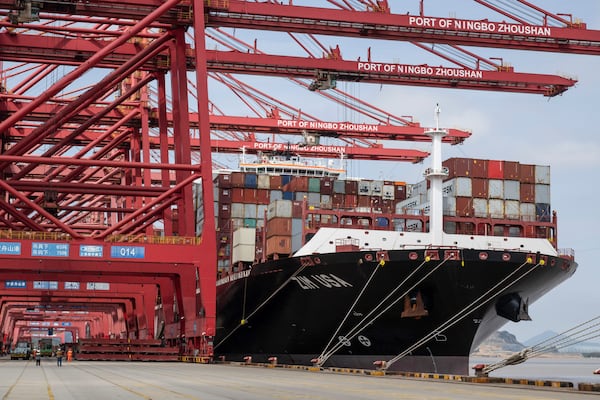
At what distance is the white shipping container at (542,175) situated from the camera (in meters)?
36.7

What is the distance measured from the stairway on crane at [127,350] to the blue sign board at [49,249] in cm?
818

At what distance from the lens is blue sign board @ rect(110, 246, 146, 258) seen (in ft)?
110

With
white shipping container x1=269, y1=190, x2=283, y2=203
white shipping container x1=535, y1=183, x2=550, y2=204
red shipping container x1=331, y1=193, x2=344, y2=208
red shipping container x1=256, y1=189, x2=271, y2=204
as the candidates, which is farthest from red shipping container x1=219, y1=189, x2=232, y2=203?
white shipping container x1=535, y1=183, x2=550, y2=204

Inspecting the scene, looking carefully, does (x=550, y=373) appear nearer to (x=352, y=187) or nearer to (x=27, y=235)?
(x=352, y=187)

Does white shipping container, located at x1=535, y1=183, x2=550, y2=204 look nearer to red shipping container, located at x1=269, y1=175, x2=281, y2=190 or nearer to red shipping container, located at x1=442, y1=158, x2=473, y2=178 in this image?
red shipping container, located at x1=442, y1=158, x2=473, y2=178

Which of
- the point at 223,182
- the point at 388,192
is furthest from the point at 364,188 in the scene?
the point at 223,182

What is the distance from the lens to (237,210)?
146 ft

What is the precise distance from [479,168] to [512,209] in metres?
2.10

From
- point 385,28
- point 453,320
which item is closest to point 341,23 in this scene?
point 385,28

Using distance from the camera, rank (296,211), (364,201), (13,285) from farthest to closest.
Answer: (13,285) → (364,201) → (296,211)

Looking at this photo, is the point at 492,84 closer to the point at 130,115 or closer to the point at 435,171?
the point at 435,171

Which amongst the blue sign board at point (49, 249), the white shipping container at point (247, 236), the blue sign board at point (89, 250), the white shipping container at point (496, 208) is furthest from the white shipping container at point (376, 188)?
the blue sign board at point (49, 249)

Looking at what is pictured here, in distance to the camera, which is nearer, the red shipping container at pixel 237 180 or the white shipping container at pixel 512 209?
the white shipping container at pixel 512 209

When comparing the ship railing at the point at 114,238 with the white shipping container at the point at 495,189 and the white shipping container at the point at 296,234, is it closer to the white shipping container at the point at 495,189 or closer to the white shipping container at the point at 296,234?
the white shipping container at the point at 296,234
